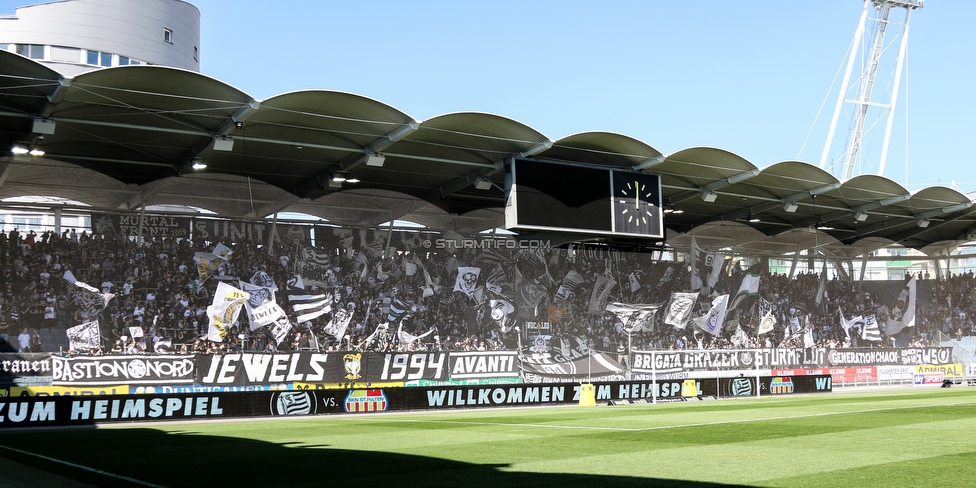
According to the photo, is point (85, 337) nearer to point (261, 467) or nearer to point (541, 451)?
point (261, 467)

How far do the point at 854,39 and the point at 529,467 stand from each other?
46.8 m

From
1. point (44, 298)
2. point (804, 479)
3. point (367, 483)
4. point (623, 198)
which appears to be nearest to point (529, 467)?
point (367, 483)

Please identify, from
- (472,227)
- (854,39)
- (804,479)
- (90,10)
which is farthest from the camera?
(90,10)

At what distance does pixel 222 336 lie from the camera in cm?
2962

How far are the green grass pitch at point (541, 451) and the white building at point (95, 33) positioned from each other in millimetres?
40018

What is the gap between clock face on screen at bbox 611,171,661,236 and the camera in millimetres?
29734

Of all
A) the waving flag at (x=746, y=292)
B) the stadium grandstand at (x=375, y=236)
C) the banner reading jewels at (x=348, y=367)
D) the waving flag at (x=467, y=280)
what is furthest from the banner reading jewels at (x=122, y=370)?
the waving flag at (x=746, y=292)

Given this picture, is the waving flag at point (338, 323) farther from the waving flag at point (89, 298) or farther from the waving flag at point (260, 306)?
the waving flag at point (89, 298)

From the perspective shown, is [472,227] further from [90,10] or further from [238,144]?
[90,10]

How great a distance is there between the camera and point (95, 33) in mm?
53812

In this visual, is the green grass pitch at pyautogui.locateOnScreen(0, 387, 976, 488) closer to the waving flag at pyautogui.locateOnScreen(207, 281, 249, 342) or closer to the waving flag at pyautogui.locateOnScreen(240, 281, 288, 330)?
the waving flag at pyautogui.locateOnScreen(207, 281, 249, 342)

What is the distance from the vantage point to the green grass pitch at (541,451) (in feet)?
29.8

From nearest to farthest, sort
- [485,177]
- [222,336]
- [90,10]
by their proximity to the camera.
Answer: [222,336]
[485,177]
[90,10]

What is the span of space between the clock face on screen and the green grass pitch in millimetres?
10692
